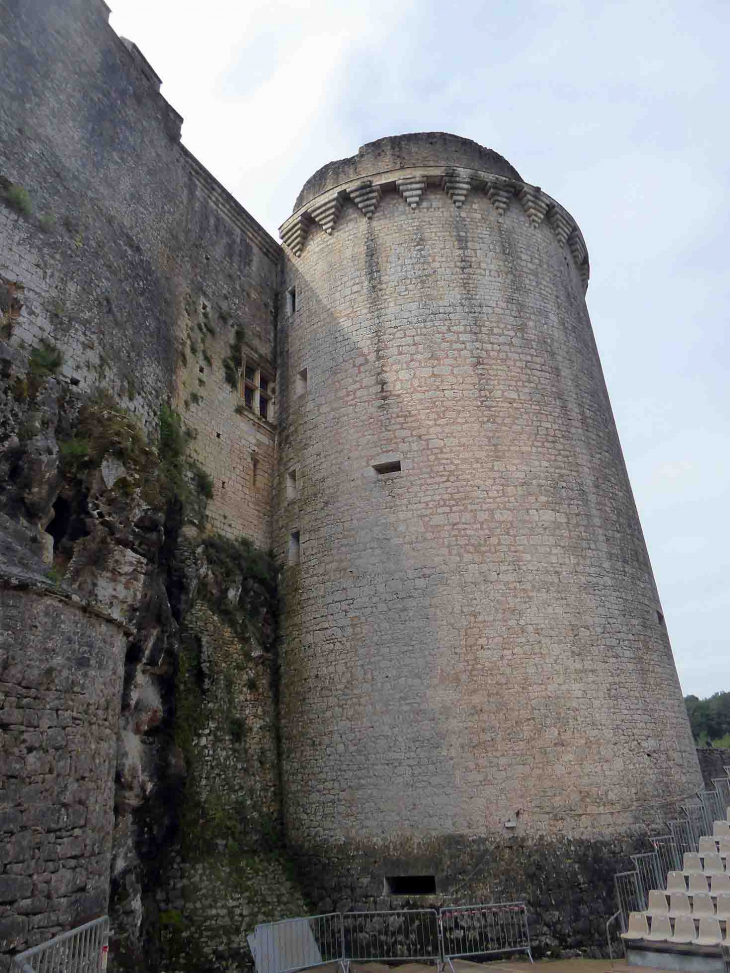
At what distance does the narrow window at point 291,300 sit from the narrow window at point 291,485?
3.71 m

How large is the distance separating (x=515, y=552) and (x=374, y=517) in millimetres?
2297

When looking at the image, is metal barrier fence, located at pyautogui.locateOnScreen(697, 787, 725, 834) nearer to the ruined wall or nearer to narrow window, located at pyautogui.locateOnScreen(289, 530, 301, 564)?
the ruined wall

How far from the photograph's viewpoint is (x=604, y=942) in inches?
363

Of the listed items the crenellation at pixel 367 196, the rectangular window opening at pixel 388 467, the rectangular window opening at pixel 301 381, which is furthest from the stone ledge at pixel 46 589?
the crenellation at pixel 367 196

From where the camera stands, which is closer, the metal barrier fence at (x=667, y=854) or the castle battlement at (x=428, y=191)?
the metal barrier fence at (x=667, y=854)

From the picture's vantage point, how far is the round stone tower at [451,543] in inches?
402

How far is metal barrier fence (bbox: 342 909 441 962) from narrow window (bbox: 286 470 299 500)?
6686 mm

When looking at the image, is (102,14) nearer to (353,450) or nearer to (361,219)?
(361,219)

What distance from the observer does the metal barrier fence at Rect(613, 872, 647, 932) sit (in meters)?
9.42

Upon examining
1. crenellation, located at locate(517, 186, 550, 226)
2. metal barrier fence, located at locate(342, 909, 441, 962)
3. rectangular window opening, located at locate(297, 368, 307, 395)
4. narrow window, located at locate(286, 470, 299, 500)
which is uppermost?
crenellation, located at locate(517, 186, 550, 226)

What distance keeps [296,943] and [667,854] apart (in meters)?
5.07

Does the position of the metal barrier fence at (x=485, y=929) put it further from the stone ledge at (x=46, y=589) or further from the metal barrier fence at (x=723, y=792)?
the stone ledge at (x=46, y=589)

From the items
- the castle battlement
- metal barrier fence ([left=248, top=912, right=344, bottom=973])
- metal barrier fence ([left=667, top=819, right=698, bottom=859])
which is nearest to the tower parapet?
the castle battlement

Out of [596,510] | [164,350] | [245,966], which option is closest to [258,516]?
[164,350]
